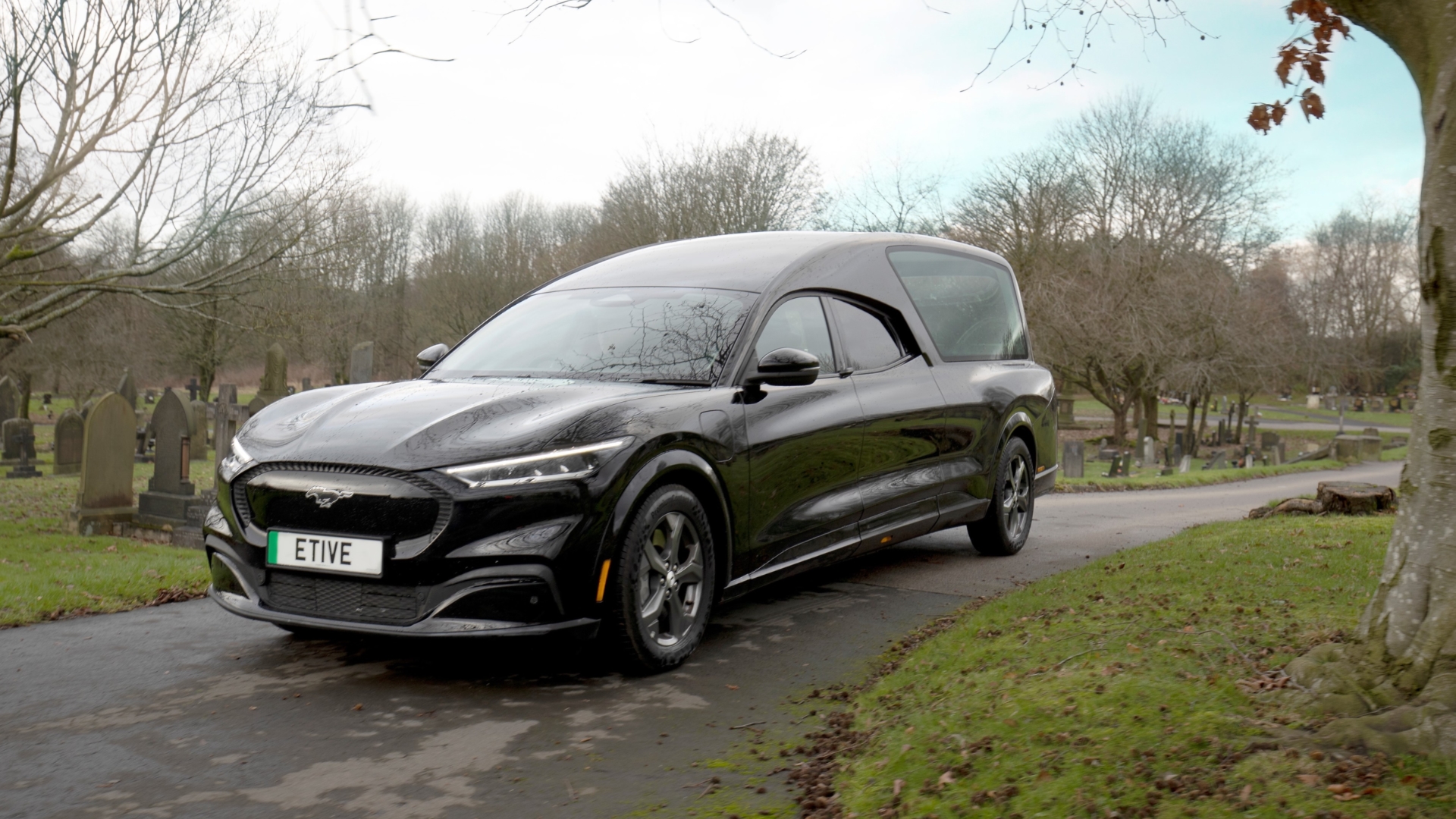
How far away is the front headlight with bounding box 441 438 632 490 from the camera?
398 centimetres

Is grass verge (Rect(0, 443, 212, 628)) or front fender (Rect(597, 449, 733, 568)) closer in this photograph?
front fender (Rect(597, 449, 733, 568))

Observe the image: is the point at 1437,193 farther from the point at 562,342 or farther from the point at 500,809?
the point at 562,342

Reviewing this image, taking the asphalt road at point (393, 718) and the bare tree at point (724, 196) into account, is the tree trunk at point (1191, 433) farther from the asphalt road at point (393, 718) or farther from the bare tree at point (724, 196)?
the asphalt road at point (393, 718)

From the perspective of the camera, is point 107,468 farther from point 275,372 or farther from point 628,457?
point 628,457

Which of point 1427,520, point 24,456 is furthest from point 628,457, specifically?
point 24,456

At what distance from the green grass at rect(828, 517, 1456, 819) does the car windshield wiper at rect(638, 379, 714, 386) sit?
142 cm

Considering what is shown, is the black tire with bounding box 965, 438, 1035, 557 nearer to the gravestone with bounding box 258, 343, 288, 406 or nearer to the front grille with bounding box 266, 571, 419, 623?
the front grille with bounding box 266, 571, 419, 623

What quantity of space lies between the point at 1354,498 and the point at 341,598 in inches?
327

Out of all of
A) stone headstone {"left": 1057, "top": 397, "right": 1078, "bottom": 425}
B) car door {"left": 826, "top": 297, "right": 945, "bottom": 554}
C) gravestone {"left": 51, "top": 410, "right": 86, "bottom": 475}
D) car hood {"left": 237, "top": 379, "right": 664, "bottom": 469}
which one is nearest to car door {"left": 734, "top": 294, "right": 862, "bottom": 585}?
car door {"left": 826, "top": 297, "right": 945, "bottom": 554}

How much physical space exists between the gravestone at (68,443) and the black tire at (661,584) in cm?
1721

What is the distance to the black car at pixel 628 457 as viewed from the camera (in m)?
3.99

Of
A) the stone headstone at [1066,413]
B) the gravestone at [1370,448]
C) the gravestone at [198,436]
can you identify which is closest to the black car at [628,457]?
the gravestone at [198,436]

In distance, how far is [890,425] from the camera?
6035mm

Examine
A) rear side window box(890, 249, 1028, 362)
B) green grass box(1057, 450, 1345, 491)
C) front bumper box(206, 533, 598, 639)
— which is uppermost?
rear side window box(890, 249, 1028, 362)
